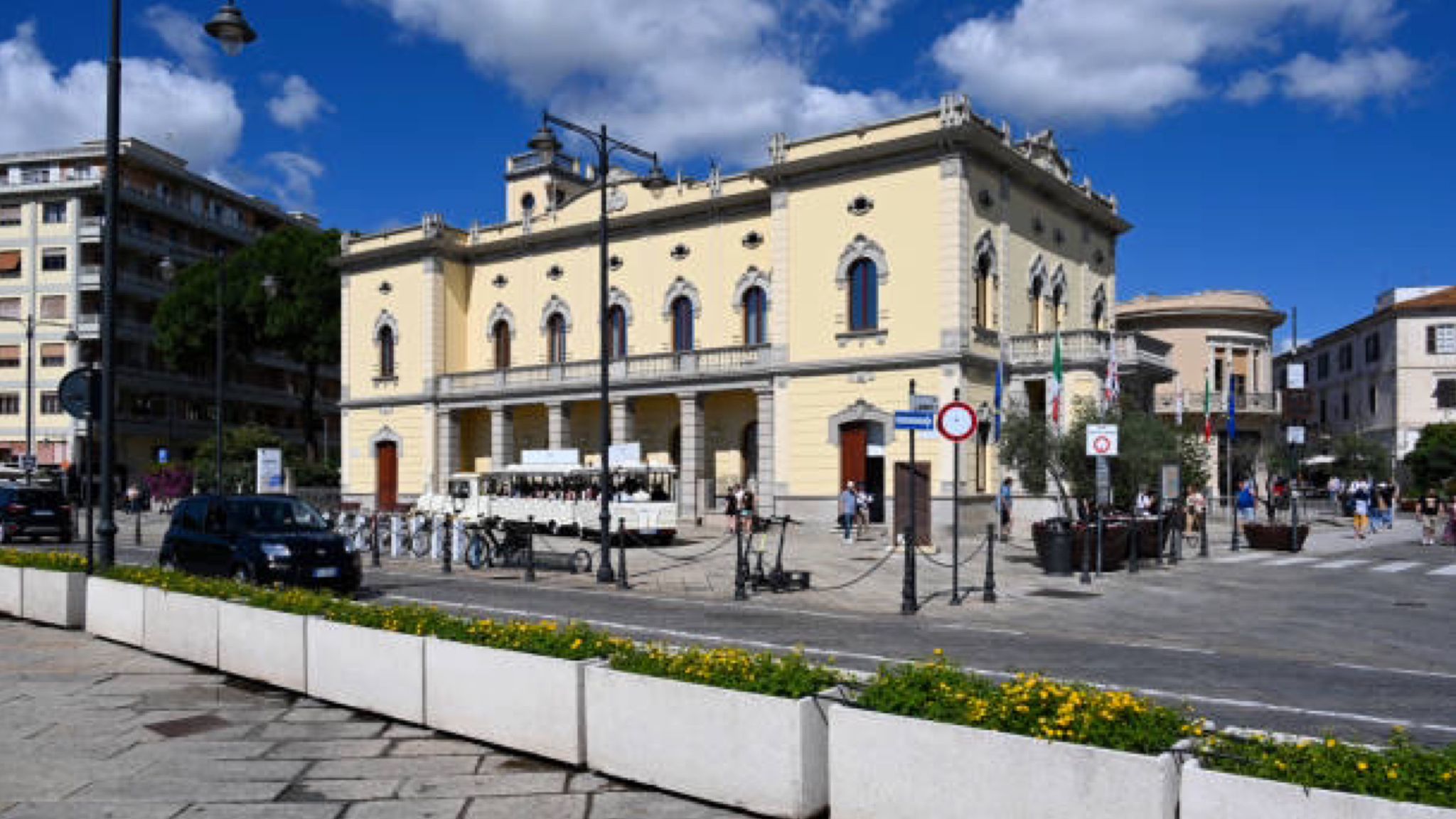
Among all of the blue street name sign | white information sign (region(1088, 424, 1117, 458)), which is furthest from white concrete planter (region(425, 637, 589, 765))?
white information sign (region(1088, 424, 1117, 458))

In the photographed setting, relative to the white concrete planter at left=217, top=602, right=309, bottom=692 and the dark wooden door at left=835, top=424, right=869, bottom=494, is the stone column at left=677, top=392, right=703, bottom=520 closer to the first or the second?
the dark wooden door at left=835, top=424, right=869, bottom=494

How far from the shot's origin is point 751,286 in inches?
1483

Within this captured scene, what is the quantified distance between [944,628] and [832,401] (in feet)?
67.0

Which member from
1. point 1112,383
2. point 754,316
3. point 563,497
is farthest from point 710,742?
point 754,316

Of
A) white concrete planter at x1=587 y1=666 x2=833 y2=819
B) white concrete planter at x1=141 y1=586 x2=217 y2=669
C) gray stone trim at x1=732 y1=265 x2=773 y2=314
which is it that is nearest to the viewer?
white concrete planter at x1=587 y1=666 x2=833 y2=819

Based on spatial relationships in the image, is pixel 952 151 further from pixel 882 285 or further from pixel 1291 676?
pixel 1291 676

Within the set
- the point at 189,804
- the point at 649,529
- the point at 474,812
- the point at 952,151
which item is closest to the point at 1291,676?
the point at 474,812

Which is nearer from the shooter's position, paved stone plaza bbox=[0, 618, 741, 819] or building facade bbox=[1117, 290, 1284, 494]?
paved stone plaza bbox=[0, 618, 741, 819]

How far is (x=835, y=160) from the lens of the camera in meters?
33.8

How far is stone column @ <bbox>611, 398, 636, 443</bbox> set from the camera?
1574 inches

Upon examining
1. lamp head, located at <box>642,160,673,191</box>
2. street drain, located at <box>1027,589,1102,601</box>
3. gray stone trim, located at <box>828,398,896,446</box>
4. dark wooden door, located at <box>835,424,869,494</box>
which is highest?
lamp head, located at <box>642,160,673,191</box>

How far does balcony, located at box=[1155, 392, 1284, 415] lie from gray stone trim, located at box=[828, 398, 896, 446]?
22013 mm

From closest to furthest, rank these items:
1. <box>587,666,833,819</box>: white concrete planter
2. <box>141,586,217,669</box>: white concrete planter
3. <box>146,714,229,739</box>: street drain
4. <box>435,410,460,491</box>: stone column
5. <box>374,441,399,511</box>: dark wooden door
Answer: <box>587,666,833,819</box>: white concrete planter < <box>146,714,229,739</box>: street drain < <box>141,586,217,669</box>: white concrete planter < <box>435,410,460,491</box>: stone column < <box>374,441,399,511</box>: dark wooden door

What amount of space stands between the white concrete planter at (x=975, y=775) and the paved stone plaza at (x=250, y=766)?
891 millimetres
